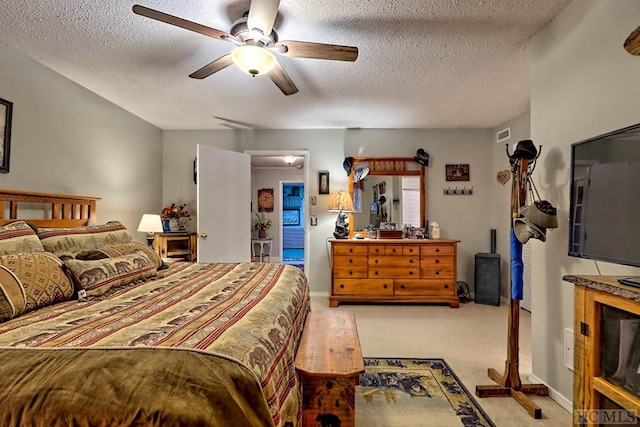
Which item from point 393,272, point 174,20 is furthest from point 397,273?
point 174,20

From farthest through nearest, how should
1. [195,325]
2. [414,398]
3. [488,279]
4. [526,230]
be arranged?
[488,279] → [414,398] → [526,230] → [195,325]

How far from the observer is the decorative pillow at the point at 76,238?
1964mm

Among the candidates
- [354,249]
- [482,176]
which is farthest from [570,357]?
[482,176]

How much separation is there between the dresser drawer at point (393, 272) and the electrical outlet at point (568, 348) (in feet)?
7.23

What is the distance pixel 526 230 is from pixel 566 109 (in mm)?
753

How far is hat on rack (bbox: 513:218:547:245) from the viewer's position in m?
1.80

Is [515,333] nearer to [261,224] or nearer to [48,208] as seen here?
[48,208]

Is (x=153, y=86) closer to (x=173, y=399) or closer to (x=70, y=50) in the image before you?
(x=70, y=50)

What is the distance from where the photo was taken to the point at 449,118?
4109mm

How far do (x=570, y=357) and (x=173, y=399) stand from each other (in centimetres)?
212

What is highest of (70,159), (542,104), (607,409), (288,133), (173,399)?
(288,133)

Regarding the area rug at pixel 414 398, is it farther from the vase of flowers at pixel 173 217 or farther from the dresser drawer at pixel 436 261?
the vase of flowers at pixel 173 217

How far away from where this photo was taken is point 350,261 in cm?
414

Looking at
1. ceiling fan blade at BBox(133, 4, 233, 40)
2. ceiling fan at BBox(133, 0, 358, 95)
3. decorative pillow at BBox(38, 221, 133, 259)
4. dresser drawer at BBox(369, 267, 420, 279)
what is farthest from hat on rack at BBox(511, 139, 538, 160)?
decorative pillow at BBox(38, 221, 133, 259)
